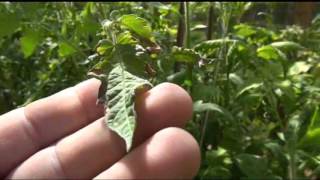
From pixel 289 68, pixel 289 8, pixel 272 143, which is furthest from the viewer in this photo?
pixel 289 8

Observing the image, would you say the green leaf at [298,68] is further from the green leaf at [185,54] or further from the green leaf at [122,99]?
the green leaf at [122,99]

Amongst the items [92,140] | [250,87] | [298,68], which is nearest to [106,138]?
[92,140]

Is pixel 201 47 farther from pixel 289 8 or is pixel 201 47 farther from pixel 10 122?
pixel 289 8

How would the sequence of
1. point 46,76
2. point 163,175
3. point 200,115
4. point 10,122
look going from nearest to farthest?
point 163,175 < point 10,122 < point 200,115 < point 46,76

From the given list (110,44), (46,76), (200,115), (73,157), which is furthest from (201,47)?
(46,76)

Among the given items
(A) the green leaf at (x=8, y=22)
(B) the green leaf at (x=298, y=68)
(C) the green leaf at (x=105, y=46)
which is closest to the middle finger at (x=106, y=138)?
(C) the green leaf at (x=105, y=46)

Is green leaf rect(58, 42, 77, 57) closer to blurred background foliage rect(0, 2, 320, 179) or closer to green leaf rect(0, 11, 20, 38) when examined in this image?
blurred background foliage rect(0, 2, 320, 179)
